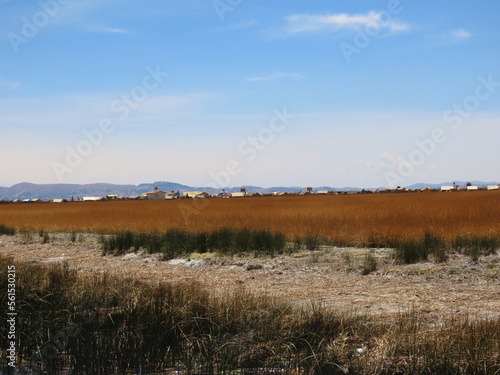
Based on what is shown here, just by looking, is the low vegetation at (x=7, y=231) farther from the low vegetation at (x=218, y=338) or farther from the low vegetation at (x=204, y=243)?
the low vegetation at (x=218, y=338)

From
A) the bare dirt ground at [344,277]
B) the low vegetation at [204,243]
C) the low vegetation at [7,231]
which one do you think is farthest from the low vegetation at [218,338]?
the low vegetation at [7,231]

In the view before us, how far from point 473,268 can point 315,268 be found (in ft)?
10.7

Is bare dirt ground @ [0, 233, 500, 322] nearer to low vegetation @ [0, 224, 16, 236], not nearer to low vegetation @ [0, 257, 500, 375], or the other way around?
low vegetation @ [0, 257, 500, 375]

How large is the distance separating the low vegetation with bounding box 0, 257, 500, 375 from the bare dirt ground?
102cm

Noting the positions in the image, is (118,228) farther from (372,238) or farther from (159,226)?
(372,238)

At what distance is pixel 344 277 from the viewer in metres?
10.6

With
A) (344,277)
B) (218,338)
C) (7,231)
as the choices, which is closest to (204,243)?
(344,277)

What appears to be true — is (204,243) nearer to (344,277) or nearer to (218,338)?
(344,277)

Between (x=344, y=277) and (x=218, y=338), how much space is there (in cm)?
510

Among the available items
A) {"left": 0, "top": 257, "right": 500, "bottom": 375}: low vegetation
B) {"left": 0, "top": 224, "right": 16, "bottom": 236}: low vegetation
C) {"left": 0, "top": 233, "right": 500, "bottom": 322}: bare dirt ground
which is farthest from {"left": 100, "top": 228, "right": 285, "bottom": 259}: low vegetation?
{"left": 0, "top": 224, "right": 16, "bottom": 236}: low vegetation

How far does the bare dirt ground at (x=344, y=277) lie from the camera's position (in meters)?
7.85

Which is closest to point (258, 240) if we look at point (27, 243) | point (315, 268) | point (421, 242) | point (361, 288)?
point (315, 268)

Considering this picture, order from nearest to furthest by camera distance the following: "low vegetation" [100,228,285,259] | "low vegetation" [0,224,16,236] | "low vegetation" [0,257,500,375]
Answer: "low vegetation" [0,257,500,375] < "low vegetation" [100,228,285,259] < "low vegetation" [0,224,16,236]

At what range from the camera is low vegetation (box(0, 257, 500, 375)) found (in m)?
5.19
